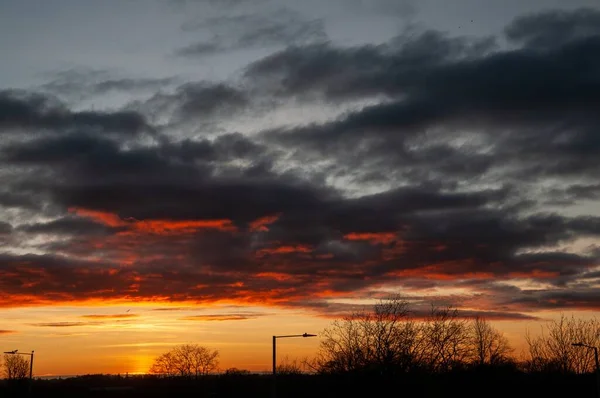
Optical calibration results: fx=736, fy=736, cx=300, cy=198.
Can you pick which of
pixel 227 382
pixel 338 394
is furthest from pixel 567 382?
pixel 227 382

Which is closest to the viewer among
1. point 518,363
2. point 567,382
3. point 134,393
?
point 567,382

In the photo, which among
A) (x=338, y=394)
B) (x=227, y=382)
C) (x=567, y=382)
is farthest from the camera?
(x=227, y=382)

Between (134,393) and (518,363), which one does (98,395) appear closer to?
(134,393)

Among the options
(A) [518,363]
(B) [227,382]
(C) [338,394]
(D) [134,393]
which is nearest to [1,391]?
(D) [134,393]

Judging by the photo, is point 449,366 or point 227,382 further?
point 227,382

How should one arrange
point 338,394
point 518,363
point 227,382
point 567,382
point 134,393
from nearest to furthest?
point 338,394
point 567,382
point 518,363
point 227,382
point 134,393

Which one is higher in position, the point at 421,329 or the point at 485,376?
the point at 421,329

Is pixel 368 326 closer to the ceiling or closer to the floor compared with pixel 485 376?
closer to the ceiling

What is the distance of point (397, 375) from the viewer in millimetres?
99562

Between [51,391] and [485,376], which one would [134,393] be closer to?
[51,391]

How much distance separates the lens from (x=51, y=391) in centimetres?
15375

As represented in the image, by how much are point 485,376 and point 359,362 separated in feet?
58.6

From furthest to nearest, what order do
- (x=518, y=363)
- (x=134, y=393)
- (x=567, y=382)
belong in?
(x=134, y=393), (x=518, y=363), (x=567, y=382)

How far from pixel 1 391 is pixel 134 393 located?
25.7 m
